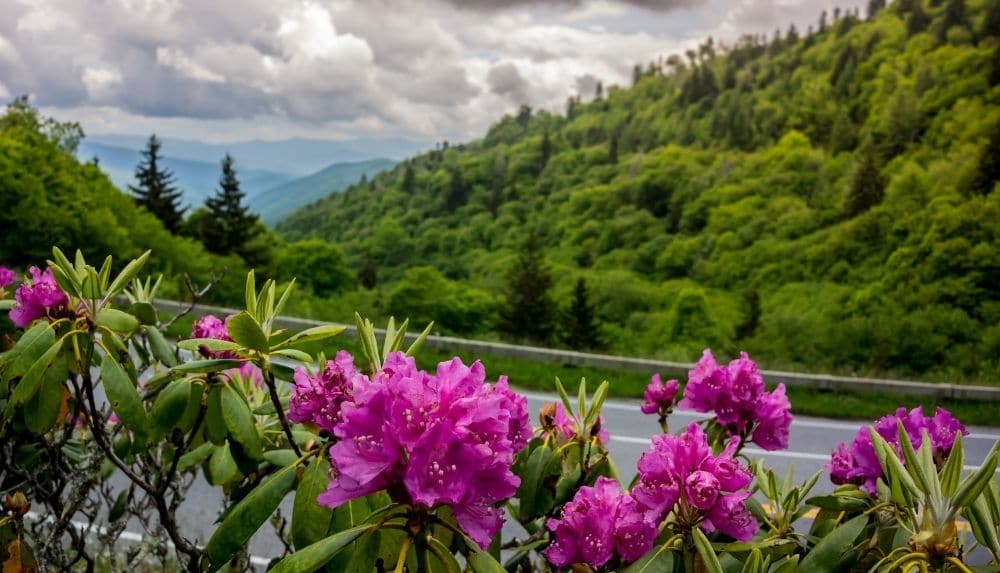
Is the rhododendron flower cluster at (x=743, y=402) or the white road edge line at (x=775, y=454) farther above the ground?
the rhododendron flower cluster at (x=743, y=402)

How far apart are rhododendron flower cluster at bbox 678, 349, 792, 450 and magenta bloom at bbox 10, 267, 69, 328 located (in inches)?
51.9

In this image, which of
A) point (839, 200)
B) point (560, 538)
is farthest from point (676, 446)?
point (839, 200)

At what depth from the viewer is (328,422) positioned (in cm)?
113

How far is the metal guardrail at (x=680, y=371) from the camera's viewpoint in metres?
7.86

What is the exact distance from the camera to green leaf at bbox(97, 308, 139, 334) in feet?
4.48

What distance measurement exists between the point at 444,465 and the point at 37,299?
1.03 meters

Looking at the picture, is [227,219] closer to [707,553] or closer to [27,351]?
[27,351]

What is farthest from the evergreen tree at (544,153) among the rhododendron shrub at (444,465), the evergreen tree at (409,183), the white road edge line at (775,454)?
the rhododendron shrub at (444,465)

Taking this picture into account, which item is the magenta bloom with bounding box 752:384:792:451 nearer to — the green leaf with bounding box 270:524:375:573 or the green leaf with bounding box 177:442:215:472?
the green leaf with bounding box 270:524:375:573

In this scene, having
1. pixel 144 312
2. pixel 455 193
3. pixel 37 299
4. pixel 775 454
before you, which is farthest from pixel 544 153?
pixel 37 299

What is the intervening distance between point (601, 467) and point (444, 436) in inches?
30.9

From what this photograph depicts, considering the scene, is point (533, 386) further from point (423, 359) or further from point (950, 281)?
point (950, 281)

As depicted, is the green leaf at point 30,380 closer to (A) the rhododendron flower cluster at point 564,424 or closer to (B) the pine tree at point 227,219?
(A) the rhododendron flower cluster at point 564,424

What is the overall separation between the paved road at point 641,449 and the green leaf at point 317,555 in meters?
3.67
